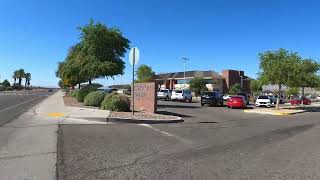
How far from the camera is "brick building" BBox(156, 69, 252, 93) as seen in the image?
11794cm

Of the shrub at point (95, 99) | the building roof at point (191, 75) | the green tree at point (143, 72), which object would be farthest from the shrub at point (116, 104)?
the building roof at point (191, 75)

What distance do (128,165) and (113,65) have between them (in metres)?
26.7

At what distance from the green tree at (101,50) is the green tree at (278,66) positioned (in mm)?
13172

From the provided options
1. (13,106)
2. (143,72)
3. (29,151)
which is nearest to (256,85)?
(13,106)

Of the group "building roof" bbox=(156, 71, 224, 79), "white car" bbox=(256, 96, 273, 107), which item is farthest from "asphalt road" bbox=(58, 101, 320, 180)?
"building roof" bbox=(156, 71, 224, 79)

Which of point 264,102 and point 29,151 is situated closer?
point 29,151

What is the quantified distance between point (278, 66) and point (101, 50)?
51.9 feet

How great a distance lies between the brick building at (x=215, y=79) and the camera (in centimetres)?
11794

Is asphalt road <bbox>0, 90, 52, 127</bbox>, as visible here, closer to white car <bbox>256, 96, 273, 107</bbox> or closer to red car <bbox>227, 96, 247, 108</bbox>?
red car <bbox>227, 96, 247, 108</bbox>

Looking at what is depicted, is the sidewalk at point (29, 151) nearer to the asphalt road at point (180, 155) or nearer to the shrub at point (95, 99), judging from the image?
the asphalt road at point (180, 155)

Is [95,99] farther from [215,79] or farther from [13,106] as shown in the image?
[215,79]

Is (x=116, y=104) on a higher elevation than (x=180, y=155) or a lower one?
higher

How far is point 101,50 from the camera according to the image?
119 feet

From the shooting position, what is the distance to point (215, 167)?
9.17 m
